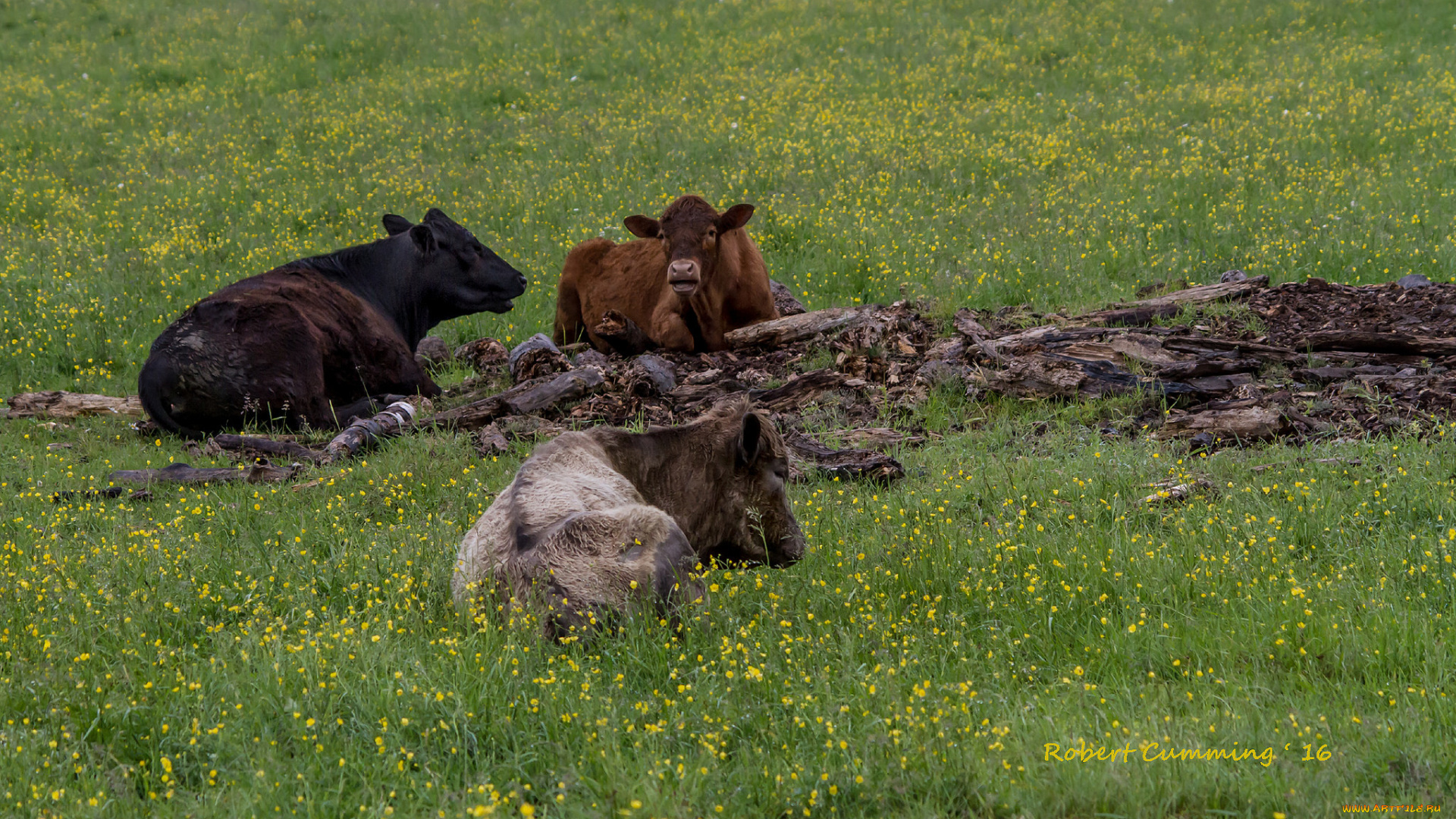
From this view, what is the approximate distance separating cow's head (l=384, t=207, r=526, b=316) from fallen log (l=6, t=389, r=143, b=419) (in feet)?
10.7

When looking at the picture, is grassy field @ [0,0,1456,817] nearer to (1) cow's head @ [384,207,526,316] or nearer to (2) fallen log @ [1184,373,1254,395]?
(2) fallen log @ [1184,373,1254,395]

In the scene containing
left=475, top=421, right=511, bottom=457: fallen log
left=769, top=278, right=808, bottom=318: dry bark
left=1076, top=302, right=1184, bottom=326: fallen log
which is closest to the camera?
left=475, top=421, right=511, bottom=457: fallen log

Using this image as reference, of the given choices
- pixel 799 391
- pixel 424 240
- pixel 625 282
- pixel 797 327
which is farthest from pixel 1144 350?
pixel 424 240

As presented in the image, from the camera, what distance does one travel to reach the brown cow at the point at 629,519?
4895 mm

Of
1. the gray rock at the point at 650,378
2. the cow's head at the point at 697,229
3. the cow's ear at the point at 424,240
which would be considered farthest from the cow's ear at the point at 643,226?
the gray rock at the point at 650,378

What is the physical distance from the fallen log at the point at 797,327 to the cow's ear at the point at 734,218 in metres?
1.27

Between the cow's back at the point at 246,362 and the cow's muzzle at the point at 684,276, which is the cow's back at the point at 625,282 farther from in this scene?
the cow's back at the point at 246,362

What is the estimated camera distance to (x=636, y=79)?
82.2ft

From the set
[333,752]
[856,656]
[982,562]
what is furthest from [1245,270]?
[333,752]

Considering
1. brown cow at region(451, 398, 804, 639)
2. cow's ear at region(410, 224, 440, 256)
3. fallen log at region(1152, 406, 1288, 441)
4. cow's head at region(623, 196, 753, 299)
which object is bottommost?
fallen log at region(1152, 406, 1288, 441)

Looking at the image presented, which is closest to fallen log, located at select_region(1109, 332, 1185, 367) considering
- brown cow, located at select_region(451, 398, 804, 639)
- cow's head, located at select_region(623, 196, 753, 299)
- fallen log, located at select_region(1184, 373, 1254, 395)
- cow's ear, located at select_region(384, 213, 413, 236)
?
fallen log, located at select_region(1184, 373, 1254, 395)

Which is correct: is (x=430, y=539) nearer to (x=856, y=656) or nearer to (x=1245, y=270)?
(x=856, y=656)

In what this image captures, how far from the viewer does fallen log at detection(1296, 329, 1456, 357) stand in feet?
31.6

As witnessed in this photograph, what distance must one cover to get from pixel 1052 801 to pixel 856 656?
1.44m
